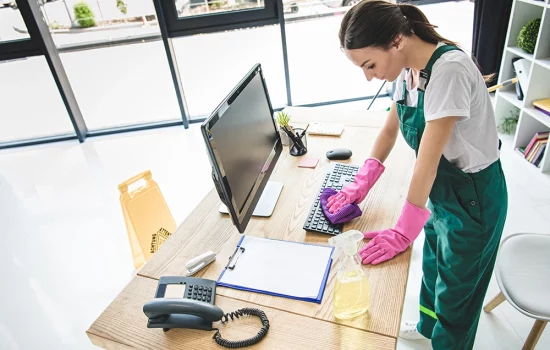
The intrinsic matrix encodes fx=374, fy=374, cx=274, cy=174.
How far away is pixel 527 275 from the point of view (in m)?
1.34

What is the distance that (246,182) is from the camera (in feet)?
3.95

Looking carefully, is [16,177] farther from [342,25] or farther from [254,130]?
[342,25]

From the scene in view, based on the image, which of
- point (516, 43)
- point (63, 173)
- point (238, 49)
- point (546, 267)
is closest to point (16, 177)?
point (63, 173)

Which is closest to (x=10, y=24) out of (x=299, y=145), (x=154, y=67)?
(x=154, y=67)

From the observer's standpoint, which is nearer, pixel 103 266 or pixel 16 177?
pixel 103 266

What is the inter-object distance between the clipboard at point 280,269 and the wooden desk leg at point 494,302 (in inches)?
40.0

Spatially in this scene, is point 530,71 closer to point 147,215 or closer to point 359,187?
point 359,187

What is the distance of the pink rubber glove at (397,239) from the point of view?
1.08 metres

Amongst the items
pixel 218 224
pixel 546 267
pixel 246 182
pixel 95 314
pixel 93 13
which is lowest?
pixel 95 314

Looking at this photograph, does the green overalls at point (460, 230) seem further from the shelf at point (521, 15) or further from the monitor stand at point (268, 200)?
the shelf at point (521, 15)

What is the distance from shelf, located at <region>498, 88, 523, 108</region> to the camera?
2766mm

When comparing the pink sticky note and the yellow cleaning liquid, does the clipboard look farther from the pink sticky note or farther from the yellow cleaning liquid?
the pink sticky note

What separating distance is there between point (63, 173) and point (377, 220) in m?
3.17

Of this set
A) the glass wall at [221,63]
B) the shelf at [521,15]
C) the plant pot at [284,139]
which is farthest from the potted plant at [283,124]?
the glass wall at [221,63]
